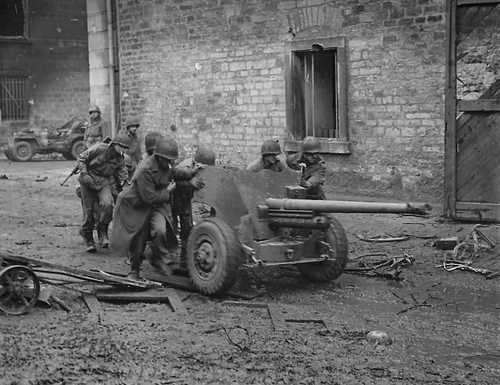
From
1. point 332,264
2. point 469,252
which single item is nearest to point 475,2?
point 469,252

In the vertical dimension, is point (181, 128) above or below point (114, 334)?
above

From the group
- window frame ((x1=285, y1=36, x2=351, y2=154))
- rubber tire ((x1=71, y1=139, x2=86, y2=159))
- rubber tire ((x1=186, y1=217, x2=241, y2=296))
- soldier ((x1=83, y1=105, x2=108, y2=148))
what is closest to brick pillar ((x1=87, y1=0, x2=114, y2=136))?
soldier ((x1=83, y1=105, x2=108, y2=148))

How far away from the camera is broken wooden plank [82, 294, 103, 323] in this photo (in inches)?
265

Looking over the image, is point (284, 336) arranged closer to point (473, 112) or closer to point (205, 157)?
point (205, 157)

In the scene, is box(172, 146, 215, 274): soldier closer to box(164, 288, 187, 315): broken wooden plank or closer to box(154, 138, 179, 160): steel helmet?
box(154, 138, 179, 160): steel helmet

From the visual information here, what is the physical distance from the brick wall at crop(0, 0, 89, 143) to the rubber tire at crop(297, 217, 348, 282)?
22.2m

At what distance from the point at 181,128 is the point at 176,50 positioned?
5.31 feet

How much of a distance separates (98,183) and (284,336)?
439 centimetres

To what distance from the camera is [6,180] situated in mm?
17984

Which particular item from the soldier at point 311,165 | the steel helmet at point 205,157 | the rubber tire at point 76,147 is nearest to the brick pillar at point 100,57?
the rubber tire at point 76,147

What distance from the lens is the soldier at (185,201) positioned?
8289mm

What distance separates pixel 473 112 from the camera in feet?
35.8

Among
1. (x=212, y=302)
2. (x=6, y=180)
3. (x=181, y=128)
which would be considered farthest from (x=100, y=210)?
(x=6, y=180)

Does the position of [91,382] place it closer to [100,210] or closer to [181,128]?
[100,210]
